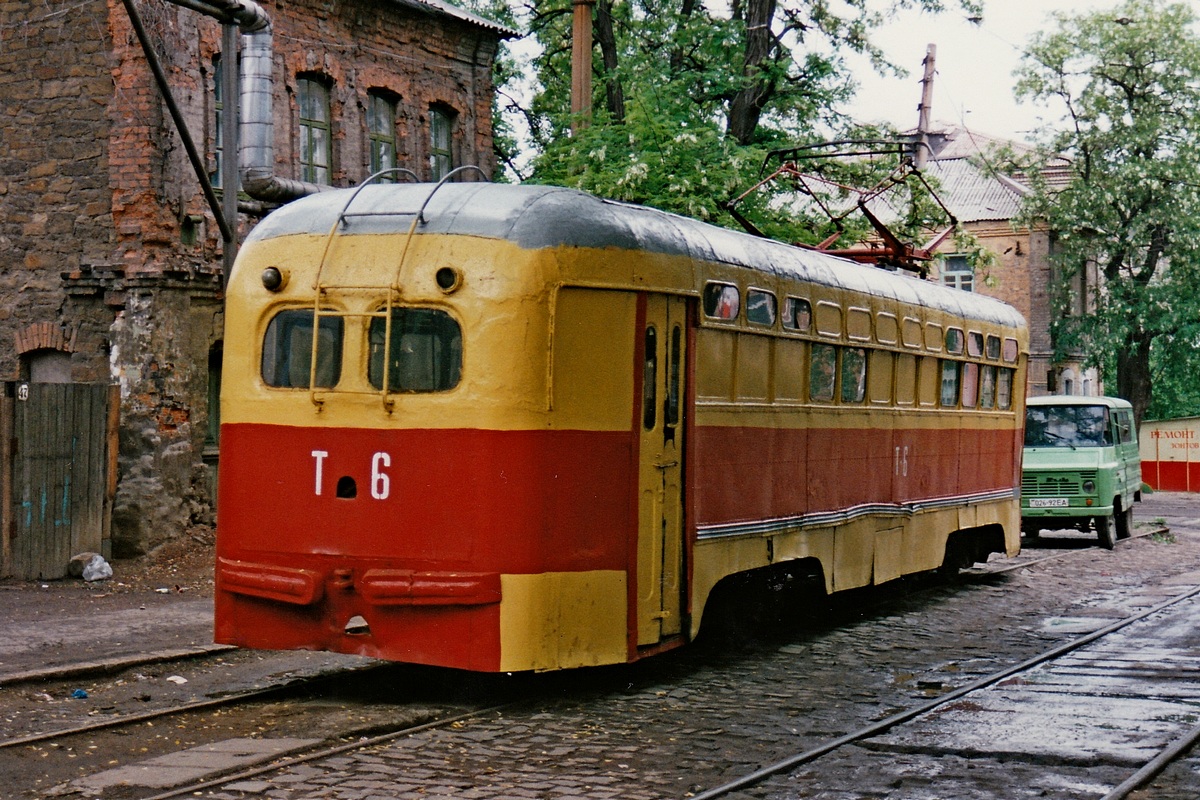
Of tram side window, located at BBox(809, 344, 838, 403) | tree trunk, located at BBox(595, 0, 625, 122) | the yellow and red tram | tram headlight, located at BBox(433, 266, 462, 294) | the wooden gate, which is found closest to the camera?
the yellow and red tram

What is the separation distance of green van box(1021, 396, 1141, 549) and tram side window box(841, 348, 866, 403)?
33.1 ft

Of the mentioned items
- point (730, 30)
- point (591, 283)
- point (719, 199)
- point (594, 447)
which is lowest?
point (594, 447)

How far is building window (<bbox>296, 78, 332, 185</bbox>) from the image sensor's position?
2064cm

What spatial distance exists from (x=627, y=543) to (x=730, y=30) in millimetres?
18234

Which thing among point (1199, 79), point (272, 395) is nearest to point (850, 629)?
point (272, 395)

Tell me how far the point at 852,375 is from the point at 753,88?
13.2m

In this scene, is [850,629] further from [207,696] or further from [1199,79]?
[1199,79]

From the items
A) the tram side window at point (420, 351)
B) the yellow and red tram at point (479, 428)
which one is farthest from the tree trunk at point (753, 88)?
the tram side window at point (420, 351)

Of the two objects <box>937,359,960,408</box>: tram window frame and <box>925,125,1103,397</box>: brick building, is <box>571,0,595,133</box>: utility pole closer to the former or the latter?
<box>937,359,960,408</box>: tram window frame

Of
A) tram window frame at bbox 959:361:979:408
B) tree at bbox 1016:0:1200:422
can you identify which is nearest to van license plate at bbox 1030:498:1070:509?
tram window frame at bbox 959:361:979:408

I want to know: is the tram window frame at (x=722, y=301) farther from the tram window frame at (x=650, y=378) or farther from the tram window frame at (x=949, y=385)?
the tram window frame at (x=949, y=385)

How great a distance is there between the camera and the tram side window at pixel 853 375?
12797mm

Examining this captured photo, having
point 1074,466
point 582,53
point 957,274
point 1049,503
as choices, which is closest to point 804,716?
point 582,53

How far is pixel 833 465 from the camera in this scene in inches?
495
